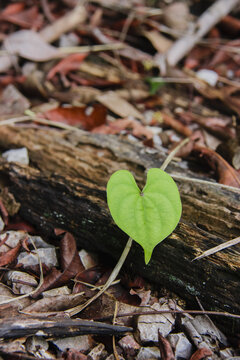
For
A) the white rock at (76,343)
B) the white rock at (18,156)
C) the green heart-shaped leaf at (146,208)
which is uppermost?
the green heart-shaped leaf at (146,208)

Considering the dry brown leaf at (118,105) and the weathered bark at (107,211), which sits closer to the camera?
the weathered bark at (107,211)

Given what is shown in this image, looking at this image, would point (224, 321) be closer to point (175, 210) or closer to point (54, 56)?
point (175, 210)

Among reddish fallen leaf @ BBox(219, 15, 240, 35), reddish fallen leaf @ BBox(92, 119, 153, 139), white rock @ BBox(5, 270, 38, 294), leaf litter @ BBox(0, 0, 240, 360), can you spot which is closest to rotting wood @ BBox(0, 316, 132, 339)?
leaf litter @ BBox(0, 0, 240, 360)

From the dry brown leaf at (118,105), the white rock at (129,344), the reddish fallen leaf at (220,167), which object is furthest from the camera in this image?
the dry brown leaf at (118,105)

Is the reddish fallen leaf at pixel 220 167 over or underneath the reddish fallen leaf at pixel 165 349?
over

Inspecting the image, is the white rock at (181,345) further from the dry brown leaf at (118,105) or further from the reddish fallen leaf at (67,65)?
the reddish fallen leaf at (67,65)

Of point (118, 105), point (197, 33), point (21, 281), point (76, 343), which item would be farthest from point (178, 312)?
point (197, 33)

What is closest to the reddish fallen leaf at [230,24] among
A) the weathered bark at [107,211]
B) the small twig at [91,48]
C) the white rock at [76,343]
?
the small twig at [91,48]
